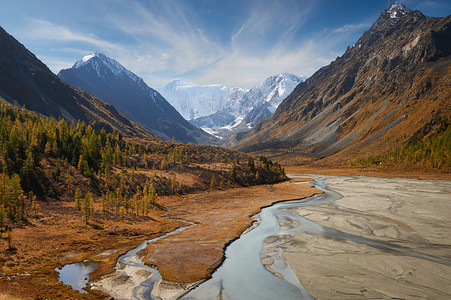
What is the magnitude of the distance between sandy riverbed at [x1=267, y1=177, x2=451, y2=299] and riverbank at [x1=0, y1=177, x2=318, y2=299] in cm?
1320

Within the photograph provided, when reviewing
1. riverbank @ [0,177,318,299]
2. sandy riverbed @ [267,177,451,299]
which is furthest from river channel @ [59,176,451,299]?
riverbank @ [0,177,318,299]

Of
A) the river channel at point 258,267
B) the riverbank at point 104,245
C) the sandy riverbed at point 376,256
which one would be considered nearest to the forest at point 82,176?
the riverbank at point 104,245

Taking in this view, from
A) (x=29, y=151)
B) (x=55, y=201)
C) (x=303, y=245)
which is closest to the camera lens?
(x=303, y=245)

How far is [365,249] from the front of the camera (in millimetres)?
34875

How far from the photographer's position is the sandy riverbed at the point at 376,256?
2447cm

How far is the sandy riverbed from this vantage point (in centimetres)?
2447

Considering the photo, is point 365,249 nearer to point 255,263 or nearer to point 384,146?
point 255,263

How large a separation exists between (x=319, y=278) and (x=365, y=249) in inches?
483

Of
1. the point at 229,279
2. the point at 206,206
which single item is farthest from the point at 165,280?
the point at 206,206

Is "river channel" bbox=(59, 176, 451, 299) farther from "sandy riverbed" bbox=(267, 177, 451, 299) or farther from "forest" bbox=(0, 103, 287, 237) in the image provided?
"forest" bbox=(0, 103, 287, 237)

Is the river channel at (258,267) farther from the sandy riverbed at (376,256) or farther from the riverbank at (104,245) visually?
the riverbank at (104,245)

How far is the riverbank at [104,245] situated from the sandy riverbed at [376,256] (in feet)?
43.3

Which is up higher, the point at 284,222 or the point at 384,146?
the point at 384,146

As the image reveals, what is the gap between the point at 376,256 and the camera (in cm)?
3219
